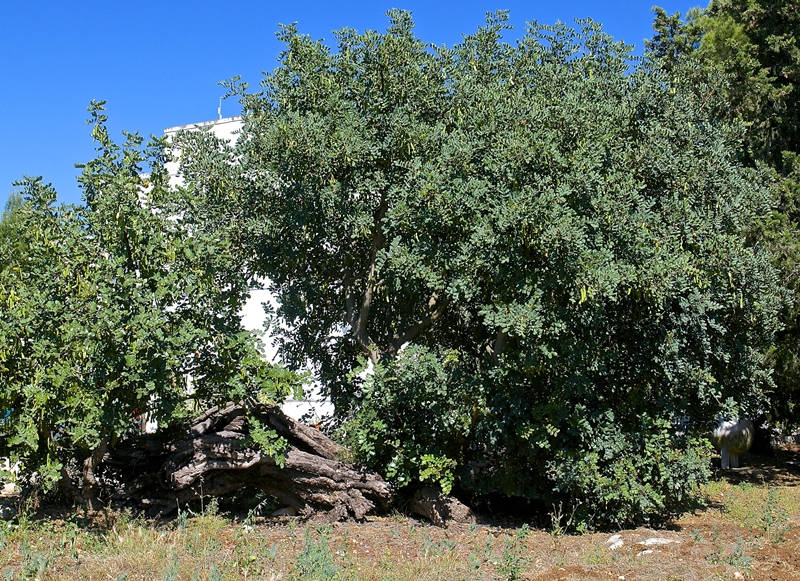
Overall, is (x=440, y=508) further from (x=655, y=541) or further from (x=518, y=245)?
(x=518, y=245)

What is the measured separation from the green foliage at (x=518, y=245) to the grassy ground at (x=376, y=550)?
71cm

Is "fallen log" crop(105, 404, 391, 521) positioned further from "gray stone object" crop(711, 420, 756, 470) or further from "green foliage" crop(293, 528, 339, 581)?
"gray stone object" crop(711, 420, 756, 470)

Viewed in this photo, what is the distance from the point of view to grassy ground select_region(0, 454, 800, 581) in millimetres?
6160

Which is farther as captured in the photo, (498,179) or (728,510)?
(728,510)

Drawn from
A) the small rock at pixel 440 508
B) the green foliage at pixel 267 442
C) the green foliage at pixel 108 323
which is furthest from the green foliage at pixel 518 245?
the green foliage at pixel 108 323

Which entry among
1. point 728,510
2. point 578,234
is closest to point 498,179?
point 578,234

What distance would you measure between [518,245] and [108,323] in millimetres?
4060

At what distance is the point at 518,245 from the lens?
7652mm

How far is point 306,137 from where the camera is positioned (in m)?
8.70

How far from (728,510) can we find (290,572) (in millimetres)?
6489

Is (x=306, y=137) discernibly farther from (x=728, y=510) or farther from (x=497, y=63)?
(x=728, y=510)

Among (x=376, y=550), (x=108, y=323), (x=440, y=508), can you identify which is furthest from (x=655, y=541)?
(x=108, y=323)

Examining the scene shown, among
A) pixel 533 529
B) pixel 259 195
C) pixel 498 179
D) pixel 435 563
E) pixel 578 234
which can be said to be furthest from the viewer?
pixel 259 195

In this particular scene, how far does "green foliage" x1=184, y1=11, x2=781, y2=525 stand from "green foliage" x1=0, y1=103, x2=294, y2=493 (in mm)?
1592
